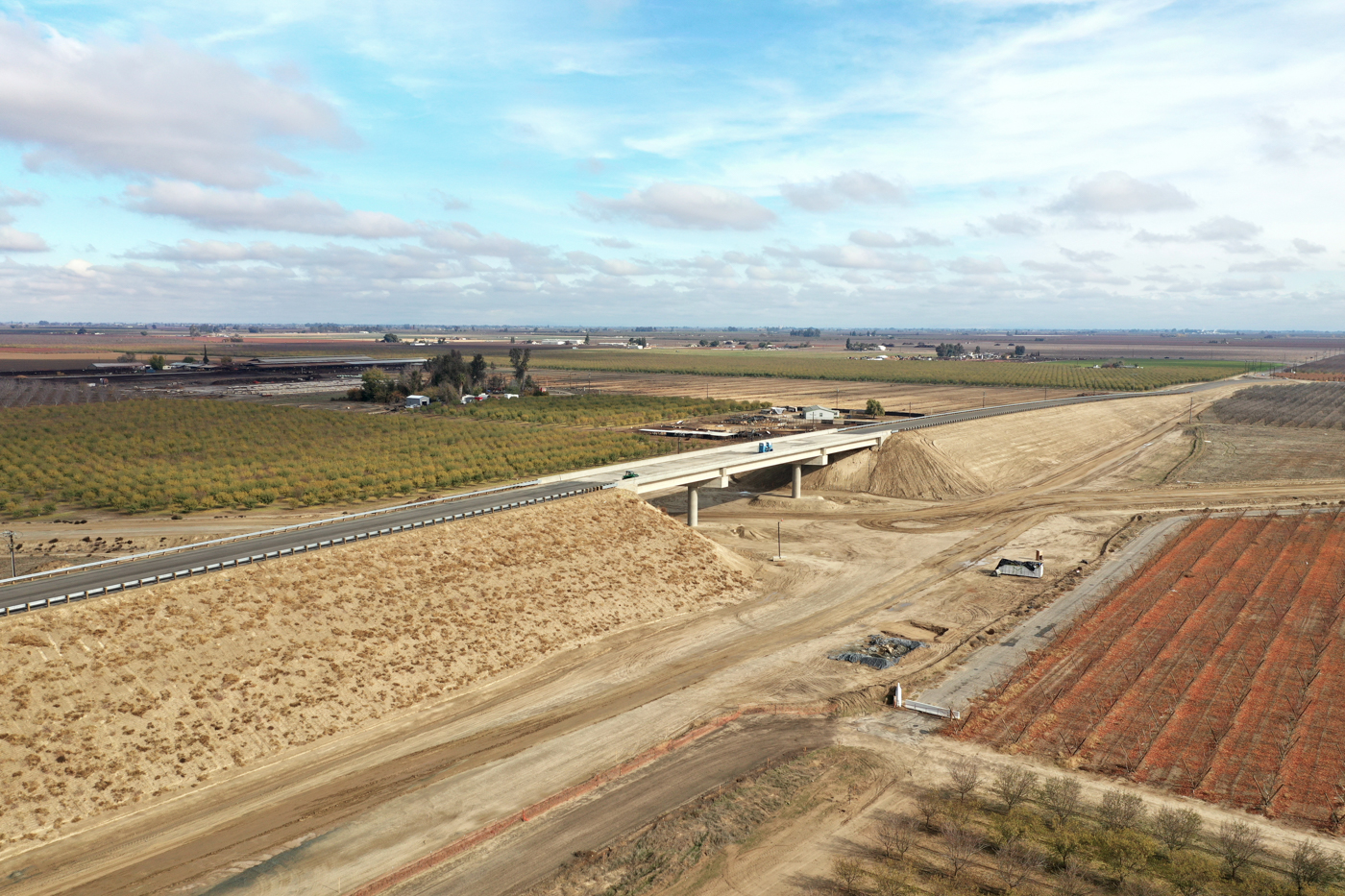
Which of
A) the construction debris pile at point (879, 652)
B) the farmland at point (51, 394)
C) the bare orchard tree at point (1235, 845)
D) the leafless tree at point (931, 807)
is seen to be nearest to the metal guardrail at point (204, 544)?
the construction debris pile at point (879, 652)

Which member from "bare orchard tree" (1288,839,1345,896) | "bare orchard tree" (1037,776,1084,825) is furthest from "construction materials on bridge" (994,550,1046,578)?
"bare orchard tree" (1288,839,1345,896)

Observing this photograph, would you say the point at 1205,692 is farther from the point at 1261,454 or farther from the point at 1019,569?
the point at 1261,454

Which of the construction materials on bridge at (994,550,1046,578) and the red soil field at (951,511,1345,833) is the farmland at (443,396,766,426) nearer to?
the construction materials on bridge at (994,550,1046,578)

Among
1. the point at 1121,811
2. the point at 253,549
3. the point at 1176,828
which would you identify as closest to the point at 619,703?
the point at 1121,811

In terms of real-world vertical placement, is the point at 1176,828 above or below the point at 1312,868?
below

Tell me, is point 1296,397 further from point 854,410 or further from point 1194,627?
point 1194,627

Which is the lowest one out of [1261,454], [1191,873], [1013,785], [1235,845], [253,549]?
[1013,785]
